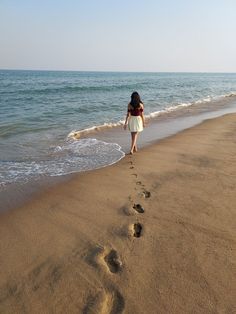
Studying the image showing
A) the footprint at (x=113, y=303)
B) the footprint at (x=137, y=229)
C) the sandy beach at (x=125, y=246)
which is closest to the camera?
the footprint at (x=113, y=303)

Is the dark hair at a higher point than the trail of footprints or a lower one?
higher

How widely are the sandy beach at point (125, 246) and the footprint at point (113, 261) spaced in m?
0.02

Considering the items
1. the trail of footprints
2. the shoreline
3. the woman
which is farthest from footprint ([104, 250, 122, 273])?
the woman

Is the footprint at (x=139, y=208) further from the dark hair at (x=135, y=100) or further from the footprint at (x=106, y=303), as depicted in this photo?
the dark hair at (x=135, y=100)

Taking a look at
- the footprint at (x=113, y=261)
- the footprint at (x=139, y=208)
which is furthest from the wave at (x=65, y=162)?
the footprint at (x=113, y=261)

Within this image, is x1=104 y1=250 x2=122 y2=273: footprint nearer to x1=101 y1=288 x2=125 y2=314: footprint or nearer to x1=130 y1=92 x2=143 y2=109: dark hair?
x1=101 y1=288 x2=125 y2=314: footprint

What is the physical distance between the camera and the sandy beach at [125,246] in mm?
2736

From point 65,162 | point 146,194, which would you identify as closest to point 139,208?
point 146,194

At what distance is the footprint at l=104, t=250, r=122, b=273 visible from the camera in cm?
312

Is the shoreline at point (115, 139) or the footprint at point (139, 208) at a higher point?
the footprint at point (139, 208)

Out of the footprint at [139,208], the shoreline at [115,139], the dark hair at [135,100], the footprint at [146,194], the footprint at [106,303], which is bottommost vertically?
the shoreline at [115,139]

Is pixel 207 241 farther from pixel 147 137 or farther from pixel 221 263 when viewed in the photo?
pixel 147 137

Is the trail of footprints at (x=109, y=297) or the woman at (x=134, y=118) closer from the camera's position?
the trail of footprints at (x=109, y=297)

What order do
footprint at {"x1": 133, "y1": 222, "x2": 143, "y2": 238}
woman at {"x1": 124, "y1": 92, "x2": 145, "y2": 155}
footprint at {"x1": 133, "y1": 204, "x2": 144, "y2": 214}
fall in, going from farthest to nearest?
woman at {"x1": 124, "y1": 92, "x2": 145, "y2": 155} → footprint at {"x1": 133, "y1": 204, "x2": 144, "y2": 214} → footprint at {"x1": 133, "y1": 222, "x2": 143, "y2": 238}
